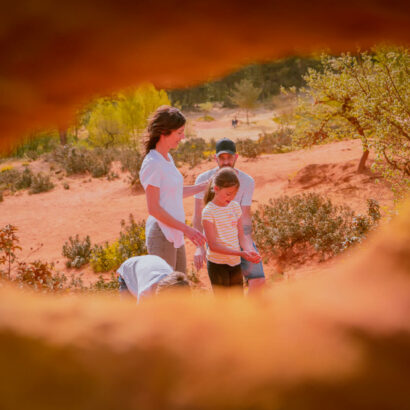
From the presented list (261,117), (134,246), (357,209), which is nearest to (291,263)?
(357,209)

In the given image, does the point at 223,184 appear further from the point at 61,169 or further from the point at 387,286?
the point at 61,169

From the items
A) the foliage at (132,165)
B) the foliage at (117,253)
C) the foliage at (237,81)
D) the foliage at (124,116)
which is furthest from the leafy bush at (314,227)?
the foliage at (237,81)

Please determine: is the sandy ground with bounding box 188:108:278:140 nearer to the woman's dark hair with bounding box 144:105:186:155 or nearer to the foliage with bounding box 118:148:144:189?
the foliage with bounding box 118:148:144:189

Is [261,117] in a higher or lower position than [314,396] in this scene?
higher

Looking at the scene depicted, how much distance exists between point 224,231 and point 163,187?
696mm

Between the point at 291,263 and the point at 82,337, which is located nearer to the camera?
the point at 82,337

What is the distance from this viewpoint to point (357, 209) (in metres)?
9.20

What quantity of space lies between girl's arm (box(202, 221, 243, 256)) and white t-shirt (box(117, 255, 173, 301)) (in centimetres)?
54

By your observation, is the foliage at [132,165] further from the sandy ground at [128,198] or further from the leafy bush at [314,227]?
the leafy bush at [314,227]

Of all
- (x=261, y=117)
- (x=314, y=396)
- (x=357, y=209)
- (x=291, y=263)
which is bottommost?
(x=291, y=263)

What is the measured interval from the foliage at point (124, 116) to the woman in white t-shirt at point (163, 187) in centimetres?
2517

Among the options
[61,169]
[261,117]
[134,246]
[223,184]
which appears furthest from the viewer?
[261,117]

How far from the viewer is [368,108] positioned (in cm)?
605

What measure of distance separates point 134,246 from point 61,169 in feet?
48.6
